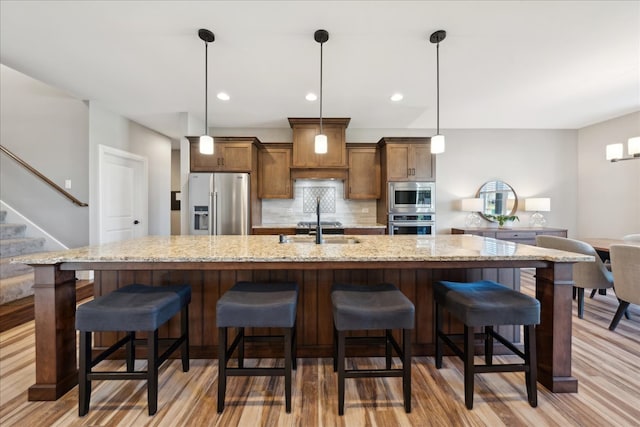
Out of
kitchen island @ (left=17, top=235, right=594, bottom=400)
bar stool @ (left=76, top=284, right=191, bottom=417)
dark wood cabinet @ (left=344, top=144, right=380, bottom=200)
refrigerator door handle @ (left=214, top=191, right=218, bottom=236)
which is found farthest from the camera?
dark wood cabinet @ (left=344, top=144, right=380, bottom=200)

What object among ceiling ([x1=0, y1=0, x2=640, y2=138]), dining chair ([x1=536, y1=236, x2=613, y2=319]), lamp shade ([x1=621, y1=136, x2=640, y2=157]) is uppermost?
ceiling ([x1=0, y1=0, x2=640, y2=138])

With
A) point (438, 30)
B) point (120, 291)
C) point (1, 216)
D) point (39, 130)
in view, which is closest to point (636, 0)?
point (438, 30)

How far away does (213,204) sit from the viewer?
153 inches

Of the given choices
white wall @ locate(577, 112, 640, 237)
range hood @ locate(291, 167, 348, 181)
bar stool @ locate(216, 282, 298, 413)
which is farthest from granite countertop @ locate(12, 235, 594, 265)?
white wall @ locate(577, 112, 640, 237)

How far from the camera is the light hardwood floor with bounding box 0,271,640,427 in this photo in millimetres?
1442

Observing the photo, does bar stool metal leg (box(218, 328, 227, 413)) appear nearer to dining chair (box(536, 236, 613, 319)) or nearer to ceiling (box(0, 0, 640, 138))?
ceiling (box(0, 0, 640, 138))

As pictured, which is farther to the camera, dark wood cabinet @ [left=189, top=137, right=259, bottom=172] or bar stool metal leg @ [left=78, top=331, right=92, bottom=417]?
dark wood cabinet @ [left=189, top=137, right=259, bottom=172]

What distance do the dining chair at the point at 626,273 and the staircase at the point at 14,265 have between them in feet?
19.2

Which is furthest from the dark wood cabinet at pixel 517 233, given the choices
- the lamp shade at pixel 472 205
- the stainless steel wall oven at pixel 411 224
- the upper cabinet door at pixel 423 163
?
the upper cabinet door at pixel 423 163

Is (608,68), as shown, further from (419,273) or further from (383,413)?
(383,413)

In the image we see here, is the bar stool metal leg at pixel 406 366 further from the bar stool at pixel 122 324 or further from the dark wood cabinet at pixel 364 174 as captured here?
the dark wood cabinet at pixel 364 174

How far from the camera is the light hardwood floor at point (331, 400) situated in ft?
4.73

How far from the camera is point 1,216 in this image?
370cm

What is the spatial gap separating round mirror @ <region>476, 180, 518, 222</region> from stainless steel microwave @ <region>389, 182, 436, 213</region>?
1.41 meters
